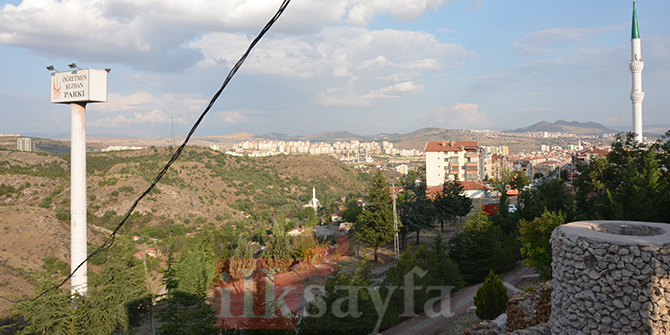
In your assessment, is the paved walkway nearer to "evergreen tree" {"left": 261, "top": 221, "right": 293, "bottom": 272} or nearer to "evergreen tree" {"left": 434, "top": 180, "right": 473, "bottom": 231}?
"evergreen tree" {"left": 261, "top": 221, "right": 293, "bottom": 272}

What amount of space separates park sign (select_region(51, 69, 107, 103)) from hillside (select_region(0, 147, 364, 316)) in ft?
21.1

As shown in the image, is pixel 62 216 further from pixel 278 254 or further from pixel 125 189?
pixel 278 254

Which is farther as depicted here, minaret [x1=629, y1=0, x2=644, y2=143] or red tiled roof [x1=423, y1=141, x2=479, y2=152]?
red tiled roof [x1=423, y1=141, x2=479, y2=152]

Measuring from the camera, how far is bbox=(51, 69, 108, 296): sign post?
1162 centimetres

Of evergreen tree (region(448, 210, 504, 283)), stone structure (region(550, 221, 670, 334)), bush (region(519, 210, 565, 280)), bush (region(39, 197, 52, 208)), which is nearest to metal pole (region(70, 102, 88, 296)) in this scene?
stone structure (region(550, 221, 670, 334))

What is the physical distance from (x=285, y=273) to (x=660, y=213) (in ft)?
50.7

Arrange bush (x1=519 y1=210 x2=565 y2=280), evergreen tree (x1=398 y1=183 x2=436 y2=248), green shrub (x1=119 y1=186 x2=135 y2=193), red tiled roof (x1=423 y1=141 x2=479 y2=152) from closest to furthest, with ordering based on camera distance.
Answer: bush (x1=519 y1=210 x2=565 y2=280) < evergreen tree (x1=398 y1=183 x2=436 y2=248) < green shrub (x1=119 y1=186 x2=135 y2=193) < red tiled roof (x1=423 y1=141 x2=479 y2=152)

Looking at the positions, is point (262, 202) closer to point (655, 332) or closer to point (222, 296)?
point (222, 296)

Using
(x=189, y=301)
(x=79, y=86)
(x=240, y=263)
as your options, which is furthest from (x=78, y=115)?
(x=240, y=263)

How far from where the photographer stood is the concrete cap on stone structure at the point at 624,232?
15.3 ft

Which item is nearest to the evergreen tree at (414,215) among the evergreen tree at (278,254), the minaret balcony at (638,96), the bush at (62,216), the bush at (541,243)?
the evergreen tree at (278,254)

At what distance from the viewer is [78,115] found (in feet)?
39.1

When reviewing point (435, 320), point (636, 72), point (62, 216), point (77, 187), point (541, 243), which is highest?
point (636, 72)

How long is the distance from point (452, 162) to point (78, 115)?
4478 centimetres
